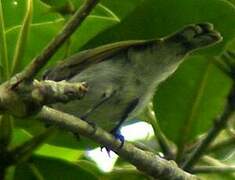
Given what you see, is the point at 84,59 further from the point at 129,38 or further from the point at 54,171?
the point at 54,171

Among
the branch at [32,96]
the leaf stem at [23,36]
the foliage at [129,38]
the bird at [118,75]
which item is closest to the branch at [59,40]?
the branch at [32,96]

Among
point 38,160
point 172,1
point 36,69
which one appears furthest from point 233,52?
point 36,69

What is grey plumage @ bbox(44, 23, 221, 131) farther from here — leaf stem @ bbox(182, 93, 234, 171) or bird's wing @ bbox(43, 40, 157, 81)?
leaf stem @ bbox(182, 93, 234, 171)

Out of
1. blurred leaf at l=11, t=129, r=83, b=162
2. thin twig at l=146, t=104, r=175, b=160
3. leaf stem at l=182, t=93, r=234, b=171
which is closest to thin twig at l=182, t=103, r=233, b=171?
leaf stem at l=182, t=93, r=234, b=171

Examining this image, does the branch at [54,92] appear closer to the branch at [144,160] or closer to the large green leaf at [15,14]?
the branch at [144,160]

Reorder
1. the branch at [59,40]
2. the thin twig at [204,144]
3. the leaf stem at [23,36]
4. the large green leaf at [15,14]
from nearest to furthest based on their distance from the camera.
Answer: the branch at [59,40] → the leaf stem at [23,36] → the thin twig at [204,144] → the large green leaf at [15,14]

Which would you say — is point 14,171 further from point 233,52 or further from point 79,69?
point 233,52

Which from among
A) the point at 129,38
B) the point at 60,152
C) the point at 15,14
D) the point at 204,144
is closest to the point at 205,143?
the point at 204,144
